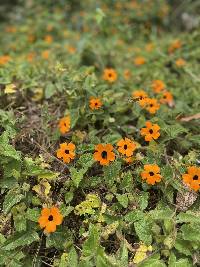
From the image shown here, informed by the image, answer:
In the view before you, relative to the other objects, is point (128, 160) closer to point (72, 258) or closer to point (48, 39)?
point (72, 258)

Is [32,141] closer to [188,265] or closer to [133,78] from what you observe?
[188,265]

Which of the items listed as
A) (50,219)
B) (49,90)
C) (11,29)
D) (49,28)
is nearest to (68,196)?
(50,219)

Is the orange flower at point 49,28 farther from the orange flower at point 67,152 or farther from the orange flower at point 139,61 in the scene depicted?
the orange flower at point 67,152

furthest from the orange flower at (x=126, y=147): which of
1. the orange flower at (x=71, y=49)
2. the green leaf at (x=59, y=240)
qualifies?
the orange flower at (x=71, y=49)

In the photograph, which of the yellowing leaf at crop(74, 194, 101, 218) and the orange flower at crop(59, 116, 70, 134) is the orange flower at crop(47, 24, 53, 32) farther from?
the yellowing leaf at crop(74, 194, 101, 218)

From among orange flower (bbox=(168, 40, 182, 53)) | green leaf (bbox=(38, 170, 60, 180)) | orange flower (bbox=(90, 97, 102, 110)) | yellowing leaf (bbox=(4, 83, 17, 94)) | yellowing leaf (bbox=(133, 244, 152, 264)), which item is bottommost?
orange flower (bbox=(168, 40, 182, 53))

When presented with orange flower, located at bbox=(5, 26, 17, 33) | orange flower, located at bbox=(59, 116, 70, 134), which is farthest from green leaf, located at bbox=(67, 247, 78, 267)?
orange flower, located at bbox=(5, 26, 17, 33)

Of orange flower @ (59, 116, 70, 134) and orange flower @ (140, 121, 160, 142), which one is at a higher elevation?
orange flower @ (140, 121, 160, 142)
